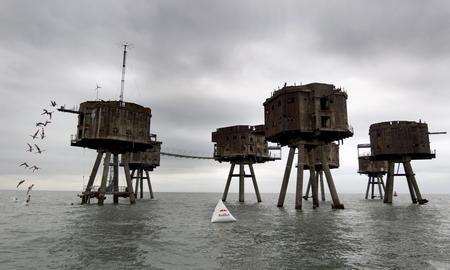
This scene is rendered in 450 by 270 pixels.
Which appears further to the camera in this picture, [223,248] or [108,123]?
[108,123]

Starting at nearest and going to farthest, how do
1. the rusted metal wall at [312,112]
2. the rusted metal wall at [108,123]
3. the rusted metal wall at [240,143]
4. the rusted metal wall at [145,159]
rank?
the rusted metal wall at [312,112]
the rusted metal wall at [108,123]
the rusted metal wall at [240,143]
the rusted metal wall at [145,159]

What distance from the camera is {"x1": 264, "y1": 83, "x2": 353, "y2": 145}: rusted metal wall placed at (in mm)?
37750

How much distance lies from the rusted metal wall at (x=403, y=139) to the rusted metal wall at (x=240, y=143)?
56.0 feet

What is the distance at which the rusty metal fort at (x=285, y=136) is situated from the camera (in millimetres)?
38219

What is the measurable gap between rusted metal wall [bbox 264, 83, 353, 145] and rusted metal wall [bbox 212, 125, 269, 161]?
16554mm

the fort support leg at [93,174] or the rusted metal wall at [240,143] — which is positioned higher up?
the rusted metal wall at [240,143]

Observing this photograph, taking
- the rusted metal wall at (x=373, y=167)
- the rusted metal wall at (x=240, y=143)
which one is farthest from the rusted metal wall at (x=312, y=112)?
the rusted metal wall at (x=373, y=167)

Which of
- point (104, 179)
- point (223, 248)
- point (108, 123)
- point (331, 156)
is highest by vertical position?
point (108, 123)

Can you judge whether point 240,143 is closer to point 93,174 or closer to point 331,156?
point 331,156

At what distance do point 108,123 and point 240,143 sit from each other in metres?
20.6

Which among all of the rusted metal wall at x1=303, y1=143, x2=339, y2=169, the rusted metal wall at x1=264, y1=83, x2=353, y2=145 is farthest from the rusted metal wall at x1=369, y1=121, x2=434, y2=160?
the rusted metal wall at x1=264, y1=83, x2=353, y2=145

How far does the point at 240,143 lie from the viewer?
186 ft

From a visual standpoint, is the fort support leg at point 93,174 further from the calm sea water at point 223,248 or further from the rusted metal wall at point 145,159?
the calm sea water at point 223,248

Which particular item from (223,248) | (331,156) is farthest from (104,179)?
(331,156)
